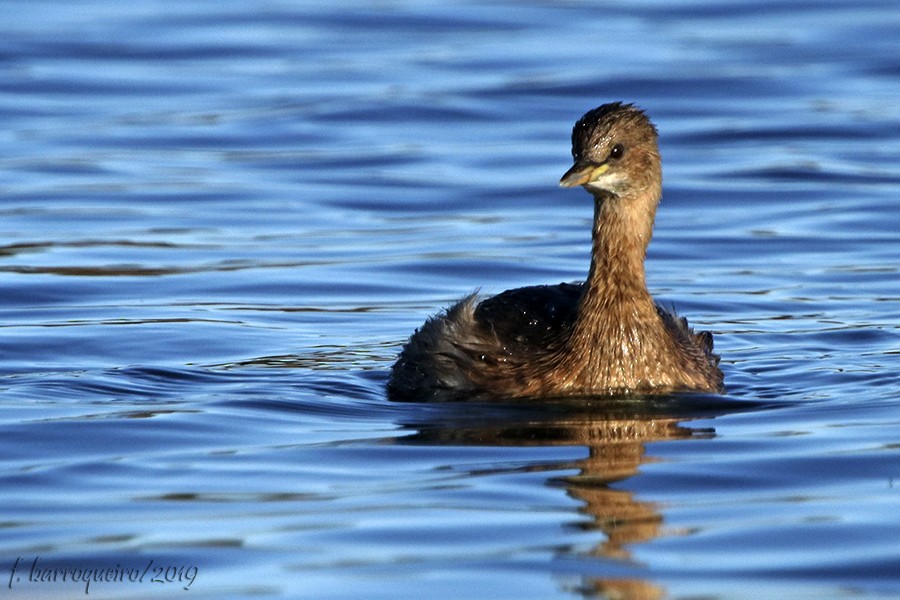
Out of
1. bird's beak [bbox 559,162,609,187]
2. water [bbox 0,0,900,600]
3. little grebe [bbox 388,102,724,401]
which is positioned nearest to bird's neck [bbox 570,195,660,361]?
little grebe [bbox 388,102,724,401]

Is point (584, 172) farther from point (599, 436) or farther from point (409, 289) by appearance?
point (409, 289)

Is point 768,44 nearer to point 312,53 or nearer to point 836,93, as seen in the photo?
point 836,93

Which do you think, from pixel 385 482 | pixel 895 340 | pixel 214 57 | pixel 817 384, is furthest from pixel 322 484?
pixel 214 57

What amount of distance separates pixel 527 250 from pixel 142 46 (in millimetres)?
10077

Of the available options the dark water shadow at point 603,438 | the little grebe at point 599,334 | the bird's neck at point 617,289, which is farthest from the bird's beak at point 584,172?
the dark water shadow at point 603,438

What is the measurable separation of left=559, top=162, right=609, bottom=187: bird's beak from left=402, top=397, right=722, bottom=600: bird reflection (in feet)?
3.76

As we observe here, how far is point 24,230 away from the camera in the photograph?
615 inches

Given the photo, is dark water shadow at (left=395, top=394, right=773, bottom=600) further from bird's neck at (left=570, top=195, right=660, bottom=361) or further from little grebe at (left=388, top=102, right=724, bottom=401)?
bird's neck at (left=570, top=195, right=660, bottom=361)

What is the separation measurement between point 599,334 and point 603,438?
3.52ft

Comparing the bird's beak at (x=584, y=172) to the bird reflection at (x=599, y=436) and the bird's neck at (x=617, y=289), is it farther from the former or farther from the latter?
the bird reflection at (x=599, y=436)

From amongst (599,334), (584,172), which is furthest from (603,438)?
(584,172)

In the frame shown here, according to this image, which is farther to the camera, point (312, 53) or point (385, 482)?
point (312, 53)

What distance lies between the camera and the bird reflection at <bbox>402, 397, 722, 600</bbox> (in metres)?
7.73

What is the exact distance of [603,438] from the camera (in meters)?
9.34
